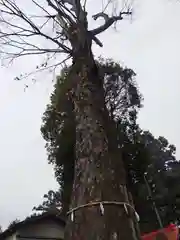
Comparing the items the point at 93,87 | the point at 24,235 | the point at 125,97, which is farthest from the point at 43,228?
the point at 93,87

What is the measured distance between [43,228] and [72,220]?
8.30m

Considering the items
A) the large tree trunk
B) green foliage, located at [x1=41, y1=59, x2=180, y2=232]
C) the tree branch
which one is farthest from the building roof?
the large tree trunk

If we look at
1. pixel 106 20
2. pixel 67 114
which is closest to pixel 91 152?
pixel 106 20

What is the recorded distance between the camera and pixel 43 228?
10352 mm

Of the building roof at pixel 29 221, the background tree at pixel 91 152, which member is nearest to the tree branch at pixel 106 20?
the background tree at pixel 91 152

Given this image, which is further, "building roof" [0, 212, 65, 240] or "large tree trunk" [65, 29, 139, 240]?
"building roof" [0, 212, 65, 240]

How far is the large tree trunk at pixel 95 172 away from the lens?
2436 mm

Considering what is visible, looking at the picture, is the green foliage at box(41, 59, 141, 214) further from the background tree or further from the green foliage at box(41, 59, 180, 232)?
the background tree

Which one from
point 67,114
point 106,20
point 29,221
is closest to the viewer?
point 106,20

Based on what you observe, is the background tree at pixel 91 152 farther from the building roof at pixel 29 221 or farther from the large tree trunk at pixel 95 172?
the building roof at pixel 29 221

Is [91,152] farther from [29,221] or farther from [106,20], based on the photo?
[29,221]

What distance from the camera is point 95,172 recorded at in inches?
110

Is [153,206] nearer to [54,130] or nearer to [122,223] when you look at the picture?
[54,130]

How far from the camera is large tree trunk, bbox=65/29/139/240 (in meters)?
2.44
